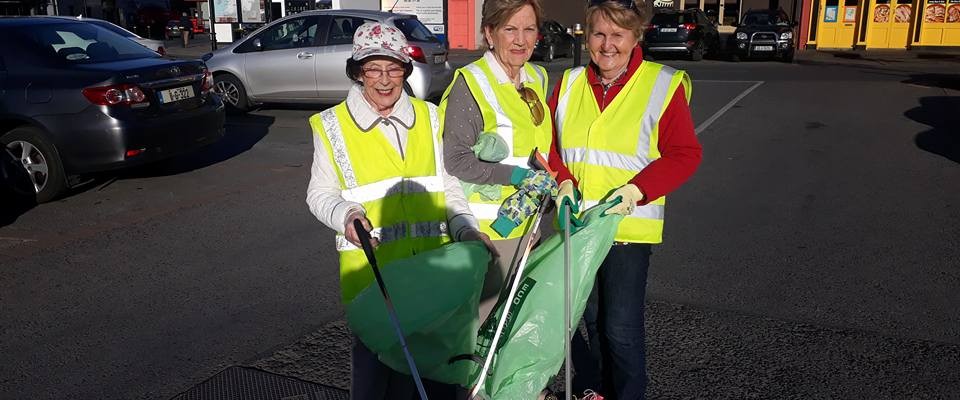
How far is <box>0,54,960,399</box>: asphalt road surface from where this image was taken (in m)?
3.72

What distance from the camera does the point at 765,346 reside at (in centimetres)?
394

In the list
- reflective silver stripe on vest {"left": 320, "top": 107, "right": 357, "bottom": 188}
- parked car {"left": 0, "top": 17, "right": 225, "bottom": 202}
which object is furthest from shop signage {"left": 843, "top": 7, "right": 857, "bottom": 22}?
reflective silver stripe on vest {"left": 320, "top": 107, "right": 357, "bottom": 188}

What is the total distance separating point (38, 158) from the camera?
7164 mm

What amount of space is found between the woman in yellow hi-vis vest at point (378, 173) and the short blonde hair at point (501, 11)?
0.40 metres

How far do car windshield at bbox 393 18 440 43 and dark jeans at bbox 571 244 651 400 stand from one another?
9.88m

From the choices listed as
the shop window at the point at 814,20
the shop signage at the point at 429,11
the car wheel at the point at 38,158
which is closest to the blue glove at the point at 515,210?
the car wheel at the point at 38,158

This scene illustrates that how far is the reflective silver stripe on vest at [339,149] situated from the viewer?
257 centimetres

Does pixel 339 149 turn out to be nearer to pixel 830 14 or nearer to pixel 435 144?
pixel 435 144

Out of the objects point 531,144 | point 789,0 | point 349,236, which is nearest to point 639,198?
point 531,144

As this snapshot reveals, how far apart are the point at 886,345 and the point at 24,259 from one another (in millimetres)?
5455

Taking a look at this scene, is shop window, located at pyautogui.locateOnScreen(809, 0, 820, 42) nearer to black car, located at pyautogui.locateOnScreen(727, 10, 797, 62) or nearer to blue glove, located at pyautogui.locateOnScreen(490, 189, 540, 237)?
black car, located at pyautogui.locateOnScreen(727, 10, 797, 62)

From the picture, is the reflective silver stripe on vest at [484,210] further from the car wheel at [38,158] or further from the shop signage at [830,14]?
the shop signage at [830,14]

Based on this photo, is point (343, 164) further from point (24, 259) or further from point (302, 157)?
point (302, 157)

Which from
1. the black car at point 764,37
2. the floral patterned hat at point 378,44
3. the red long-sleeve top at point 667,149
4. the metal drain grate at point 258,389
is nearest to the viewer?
the floral patterned hat at point 378,44
